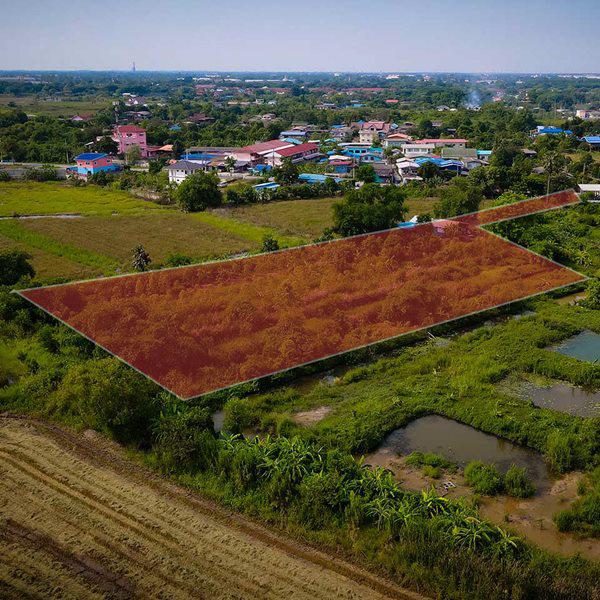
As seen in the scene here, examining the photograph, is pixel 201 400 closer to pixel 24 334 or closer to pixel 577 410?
pixel 24 334

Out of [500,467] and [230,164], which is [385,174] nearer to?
[230,164]

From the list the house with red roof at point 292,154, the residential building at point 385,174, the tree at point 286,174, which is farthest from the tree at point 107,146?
the residential building at point 385,174

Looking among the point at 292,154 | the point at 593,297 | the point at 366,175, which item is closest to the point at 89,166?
the point at 292,154

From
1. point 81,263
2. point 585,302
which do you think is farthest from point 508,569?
point 81,263

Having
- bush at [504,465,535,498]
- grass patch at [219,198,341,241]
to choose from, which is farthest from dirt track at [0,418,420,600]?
grass patch at [219,198,341,241]

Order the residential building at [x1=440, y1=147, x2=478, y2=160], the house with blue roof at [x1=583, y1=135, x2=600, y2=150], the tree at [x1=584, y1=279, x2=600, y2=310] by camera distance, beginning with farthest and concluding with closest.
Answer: the house with blue roof at [x1=583, y1=135, x2=600, y2=150] < the residential building at [x1=440, y1=147, x2=478, y2=160] < the tree at [x1=584, y1=279, x2=600, y2=310]

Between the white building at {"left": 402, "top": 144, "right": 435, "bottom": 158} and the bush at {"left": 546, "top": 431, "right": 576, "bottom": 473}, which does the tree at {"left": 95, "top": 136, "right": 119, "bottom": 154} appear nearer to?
the white building at {"left": 402, "top": 144, "right": 435, "bottom": 158}
